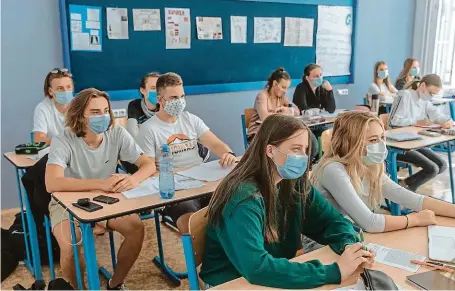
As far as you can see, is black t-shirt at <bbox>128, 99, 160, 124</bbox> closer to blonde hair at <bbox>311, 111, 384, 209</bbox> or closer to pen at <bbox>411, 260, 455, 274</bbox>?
blonde hair at <bbox>311, 111, 384, 209</bbox>

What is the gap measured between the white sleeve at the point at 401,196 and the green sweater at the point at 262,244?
0.47 metres

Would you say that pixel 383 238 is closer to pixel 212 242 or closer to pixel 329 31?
pixel 212 242

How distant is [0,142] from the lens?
367 cm

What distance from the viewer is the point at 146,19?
4266 millimetres

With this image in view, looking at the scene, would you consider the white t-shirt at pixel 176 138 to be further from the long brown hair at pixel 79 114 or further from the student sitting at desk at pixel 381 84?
the student sitting at desk at pixel 381 84

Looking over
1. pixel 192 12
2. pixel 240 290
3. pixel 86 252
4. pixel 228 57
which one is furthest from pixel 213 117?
pixel 240 290

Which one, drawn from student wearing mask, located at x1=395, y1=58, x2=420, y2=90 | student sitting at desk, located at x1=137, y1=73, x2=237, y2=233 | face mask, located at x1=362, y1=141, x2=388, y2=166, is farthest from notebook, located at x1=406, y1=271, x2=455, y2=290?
student wearing mask, located at x1=395, y1=58, x2=420, y2=90

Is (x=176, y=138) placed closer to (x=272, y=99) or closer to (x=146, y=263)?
(x=146, y=263)

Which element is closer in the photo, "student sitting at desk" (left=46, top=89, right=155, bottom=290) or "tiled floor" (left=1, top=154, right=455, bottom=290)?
"student sitting at desk" (left=46, top=89, right=155, bottom=290)

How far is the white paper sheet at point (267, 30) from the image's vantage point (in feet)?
16.7

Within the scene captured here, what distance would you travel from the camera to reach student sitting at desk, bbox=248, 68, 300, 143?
4.37m

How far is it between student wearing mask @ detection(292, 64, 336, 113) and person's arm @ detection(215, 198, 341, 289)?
12.0 ft

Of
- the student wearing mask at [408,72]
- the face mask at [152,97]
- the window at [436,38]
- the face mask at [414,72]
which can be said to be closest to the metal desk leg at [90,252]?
the face mask at [152,97]

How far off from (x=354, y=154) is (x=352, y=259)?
2.40 ft
